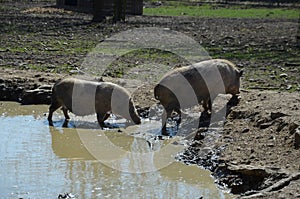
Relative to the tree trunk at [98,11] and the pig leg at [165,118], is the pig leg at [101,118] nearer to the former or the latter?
the pig leg at [165,118]

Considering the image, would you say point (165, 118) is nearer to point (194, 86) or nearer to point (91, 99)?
point (194, 86)

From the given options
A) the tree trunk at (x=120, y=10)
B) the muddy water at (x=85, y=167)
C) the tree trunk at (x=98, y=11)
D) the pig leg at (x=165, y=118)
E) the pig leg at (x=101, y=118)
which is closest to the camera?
the muddy water at (x=85, y=167)

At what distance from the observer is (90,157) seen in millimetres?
9438

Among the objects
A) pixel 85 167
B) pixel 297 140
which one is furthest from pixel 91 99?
pixel 297 140

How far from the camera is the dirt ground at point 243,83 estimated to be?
827 cm

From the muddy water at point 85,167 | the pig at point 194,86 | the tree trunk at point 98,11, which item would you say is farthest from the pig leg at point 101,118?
the tree trunk at point 98,11

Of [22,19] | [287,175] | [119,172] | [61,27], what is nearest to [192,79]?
[119,172]

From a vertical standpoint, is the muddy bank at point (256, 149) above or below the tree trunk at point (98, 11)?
above

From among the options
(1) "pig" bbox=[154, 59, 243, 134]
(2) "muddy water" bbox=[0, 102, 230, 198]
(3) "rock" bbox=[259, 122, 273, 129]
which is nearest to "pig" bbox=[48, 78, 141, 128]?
(2) "muddy water" bbox=[0, 102, 230, 198]

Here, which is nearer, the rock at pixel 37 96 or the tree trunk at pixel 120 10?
the rock at pixel 37 96

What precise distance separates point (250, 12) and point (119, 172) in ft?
94.7

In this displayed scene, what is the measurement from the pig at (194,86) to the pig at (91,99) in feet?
2.40

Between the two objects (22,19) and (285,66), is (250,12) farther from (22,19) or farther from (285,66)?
(285,66)

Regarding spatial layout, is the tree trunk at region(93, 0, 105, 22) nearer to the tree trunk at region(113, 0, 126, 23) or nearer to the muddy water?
the tree trunk at region(113, 0, 126, 23)
